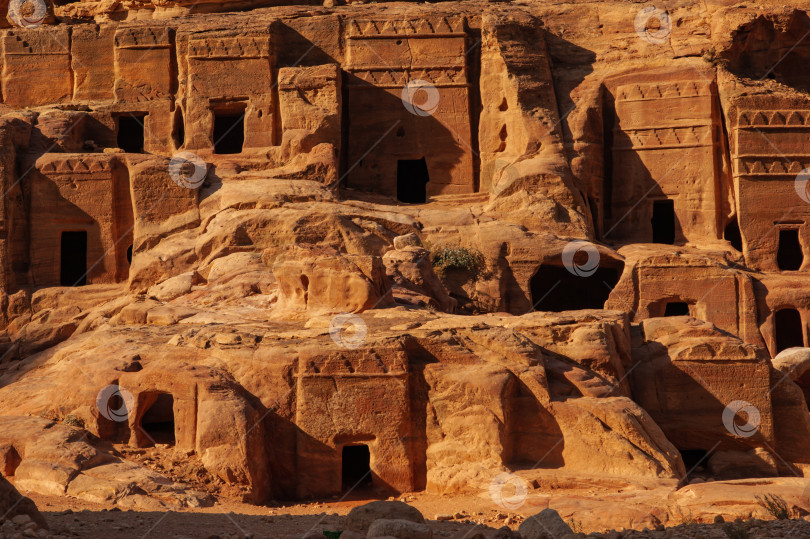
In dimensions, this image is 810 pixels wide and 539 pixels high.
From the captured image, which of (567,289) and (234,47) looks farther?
(234,47)

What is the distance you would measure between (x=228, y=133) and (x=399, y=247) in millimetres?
8918

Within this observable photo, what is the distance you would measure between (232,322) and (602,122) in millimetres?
12740

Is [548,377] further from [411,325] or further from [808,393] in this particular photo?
[808,393]

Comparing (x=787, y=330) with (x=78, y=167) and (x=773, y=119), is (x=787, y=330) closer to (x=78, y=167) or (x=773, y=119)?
(x=773, y=119)

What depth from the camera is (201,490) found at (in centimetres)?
1722

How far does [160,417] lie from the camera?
65.9 ft

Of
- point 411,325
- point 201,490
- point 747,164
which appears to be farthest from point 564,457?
point 747,164

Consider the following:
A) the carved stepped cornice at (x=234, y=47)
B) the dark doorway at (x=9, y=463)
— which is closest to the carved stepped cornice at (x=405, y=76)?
the carved stepped cornice at (x=234, y=47)

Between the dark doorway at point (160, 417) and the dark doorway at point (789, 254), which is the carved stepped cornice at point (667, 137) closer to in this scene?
the dark doorway at point (789, 254)

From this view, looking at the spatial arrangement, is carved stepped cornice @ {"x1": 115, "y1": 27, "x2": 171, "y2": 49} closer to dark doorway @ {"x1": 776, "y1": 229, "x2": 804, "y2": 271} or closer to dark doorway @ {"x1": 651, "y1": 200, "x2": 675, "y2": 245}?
dark doorway @ {"x1": 651, "y1": 200, "x2": 675, "y2": 245}

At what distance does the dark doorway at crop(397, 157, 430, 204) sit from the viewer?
31.9m

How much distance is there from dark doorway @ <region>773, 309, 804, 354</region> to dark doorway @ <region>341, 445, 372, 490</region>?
39.6 ft

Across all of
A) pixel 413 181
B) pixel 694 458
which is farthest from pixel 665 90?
pixel 694 458

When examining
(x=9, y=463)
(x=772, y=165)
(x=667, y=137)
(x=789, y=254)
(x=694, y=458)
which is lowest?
(x=694, y=458)
